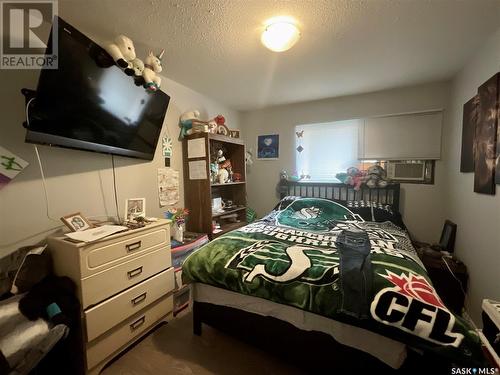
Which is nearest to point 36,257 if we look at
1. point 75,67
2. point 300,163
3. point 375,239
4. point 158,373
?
point 158,373

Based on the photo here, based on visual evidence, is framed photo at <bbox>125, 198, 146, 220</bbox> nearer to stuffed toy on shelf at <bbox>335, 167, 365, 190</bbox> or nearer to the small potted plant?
the small potted plant

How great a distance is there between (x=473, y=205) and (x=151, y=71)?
2.84 m

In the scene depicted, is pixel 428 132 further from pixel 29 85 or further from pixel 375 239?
pixel 29 85

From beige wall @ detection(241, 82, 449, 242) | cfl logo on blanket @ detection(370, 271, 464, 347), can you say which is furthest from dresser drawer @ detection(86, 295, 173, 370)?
beige wall @ detection(241, 82, 449, 242)

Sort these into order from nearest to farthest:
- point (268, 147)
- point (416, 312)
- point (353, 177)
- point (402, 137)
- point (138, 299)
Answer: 1. point (416, 312)
2. point (138, 299)
3. point (402, 137)
4. point (353, 177)
5. point (268, 147)

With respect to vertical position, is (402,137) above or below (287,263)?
above

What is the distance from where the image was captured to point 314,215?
254 centimetres

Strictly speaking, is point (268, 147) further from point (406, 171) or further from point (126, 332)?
point (126, 332)

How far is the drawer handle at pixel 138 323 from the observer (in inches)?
60.7

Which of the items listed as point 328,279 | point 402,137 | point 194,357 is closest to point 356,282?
point 328,279

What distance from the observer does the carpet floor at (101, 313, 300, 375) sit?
1.39 metres

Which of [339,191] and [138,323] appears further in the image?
[339,191]

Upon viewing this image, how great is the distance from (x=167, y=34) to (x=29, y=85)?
3.08ft

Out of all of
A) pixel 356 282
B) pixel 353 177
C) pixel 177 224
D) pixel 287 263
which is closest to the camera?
pixel 356 282
